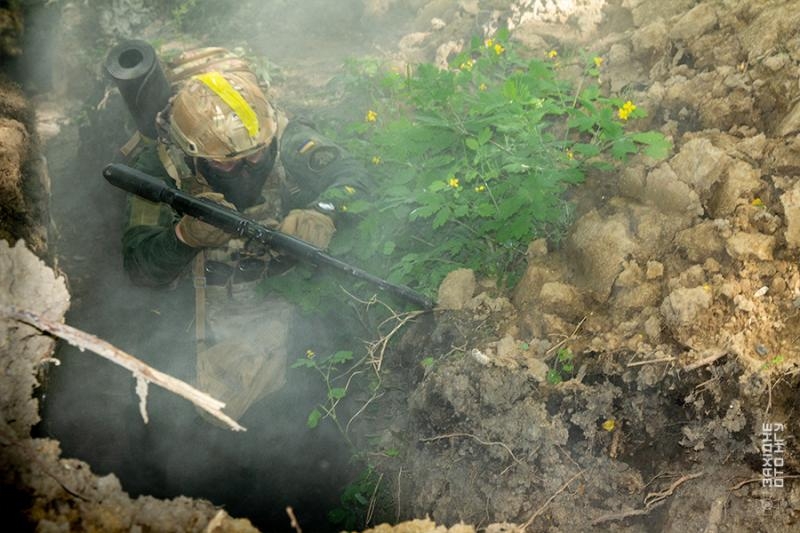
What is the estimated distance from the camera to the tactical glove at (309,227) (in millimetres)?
3844

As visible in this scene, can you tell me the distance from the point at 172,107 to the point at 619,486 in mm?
3613

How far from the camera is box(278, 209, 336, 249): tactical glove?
3.84 metres

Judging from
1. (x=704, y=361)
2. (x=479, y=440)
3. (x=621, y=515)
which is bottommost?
(x=479, y=440)

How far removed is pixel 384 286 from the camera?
124 inches

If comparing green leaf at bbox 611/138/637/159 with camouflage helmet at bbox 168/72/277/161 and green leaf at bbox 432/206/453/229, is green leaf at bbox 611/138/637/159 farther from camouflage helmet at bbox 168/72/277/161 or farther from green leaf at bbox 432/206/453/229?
camouflage helmet at bbox 168/72/277/161

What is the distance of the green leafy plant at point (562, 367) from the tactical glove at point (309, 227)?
199cm

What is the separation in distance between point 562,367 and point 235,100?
9.09 ft

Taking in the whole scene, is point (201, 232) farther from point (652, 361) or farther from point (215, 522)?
point (652, 361)

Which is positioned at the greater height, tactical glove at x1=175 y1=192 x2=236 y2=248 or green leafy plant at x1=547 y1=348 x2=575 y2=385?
green leafy plant at x1=547 y1=348 x2=575 y2=385

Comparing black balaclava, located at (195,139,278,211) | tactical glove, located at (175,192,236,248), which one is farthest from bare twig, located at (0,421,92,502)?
black balaclava, located at (195,139,278,211)

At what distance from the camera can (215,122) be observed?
348cm

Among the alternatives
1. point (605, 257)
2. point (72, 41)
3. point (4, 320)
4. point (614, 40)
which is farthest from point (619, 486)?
point (72, 41)

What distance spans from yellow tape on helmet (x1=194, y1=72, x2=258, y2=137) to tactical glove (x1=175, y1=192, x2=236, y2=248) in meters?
0.52

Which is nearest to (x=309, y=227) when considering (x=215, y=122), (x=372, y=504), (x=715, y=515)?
(x=215, y=122)
